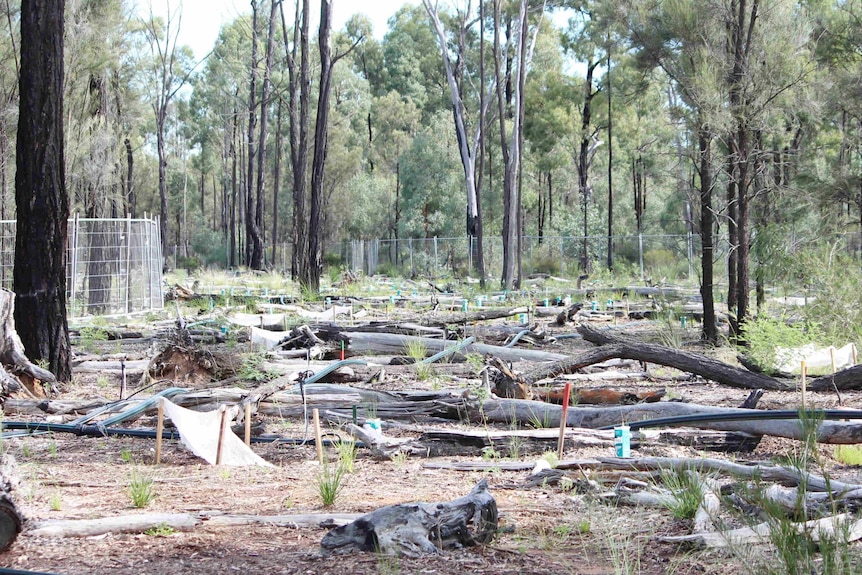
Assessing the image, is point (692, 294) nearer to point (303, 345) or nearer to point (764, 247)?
point (764, 247)

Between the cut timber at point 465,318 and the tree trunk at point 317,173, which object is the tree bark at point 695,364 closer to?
the cut timber at point 465,318

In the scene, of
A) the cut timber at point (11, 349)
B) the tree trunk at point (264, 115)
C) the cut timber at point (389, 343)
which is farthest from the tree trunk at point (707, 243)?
the tree trunk at point (264, 115)

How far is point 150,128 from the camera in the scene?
241 feet

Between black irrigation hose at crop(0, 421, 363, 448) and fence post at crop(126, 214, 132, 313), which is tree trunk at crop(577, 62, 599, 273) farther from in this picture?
black irrigation hose at crop(0, 421, 363, 448)

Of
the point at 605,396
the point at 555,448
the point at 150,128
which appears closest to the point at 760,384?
the point at 605,396

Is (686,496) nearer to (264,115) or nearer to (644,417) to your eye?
(644,417)

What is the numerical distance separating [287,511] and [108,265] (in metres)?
16.4

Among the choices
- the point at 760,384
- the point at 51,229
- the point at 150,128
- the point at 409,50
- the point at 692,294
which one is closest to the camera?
the point at 760,384

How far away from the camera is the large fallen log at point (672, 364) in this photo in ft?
28.2

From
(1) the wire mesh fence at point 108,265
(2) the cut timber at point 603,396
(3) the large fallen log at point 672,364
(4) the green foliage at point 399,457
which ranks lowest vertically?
(4) the green foliage at point 399,457

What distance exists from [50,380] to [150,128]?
6872 centimetres

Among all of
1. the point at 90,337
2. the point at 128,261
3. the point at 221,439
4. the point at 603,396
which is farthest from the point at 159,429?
the point at 128,261

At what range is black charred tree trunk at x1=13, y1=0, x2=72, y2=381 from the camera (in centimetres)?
953

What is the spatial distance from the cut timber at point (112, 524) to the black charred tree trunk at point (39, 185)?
5828 mm
